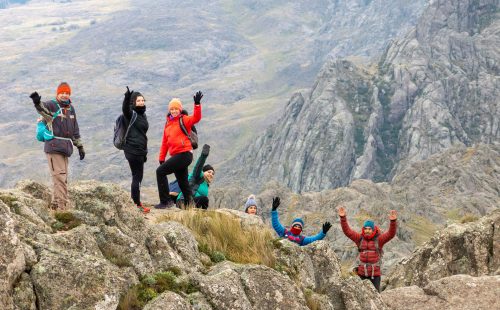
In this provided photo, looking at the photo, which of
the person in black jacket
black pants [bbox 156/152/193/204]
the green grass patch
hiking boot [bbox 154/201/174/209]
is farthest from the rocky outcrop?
the green grass patch

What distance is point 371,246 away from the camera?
1916cm

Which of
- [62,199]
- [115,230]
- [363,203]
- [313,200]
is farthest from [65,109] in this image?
[313,200]

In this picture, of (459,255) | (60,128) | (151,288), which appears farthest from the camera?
(459,255)

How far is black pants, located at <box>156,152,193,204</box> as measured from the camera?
1797 centimetres

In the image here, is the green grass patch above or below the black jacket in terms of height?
below

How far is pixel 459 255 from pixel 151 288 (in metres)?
15.0

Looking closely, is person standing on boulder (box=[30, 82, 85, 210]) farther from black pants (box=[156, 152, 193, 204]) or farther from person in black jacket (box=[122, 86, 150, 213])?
black pants (box=[156, 152, 193, 204])

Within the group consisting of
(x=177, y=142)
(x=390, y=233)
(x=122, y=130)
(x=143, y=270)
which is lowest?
(x=390, y=233)

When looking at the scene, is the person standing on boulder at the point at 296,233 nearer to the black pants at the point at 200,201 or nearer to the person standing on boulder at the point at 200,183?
the black pants at the point at 200,201

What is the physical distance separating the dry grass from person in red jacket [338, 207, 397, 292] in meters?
4.82

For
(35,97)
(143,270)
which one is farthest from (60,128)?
(143,270)

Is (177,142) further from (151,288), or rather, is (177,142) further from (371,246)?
(371,246)

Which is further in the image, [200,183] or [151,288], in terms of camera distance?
[200,183]

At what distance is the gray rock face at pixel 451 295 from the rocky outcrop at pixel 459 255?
173 inches
